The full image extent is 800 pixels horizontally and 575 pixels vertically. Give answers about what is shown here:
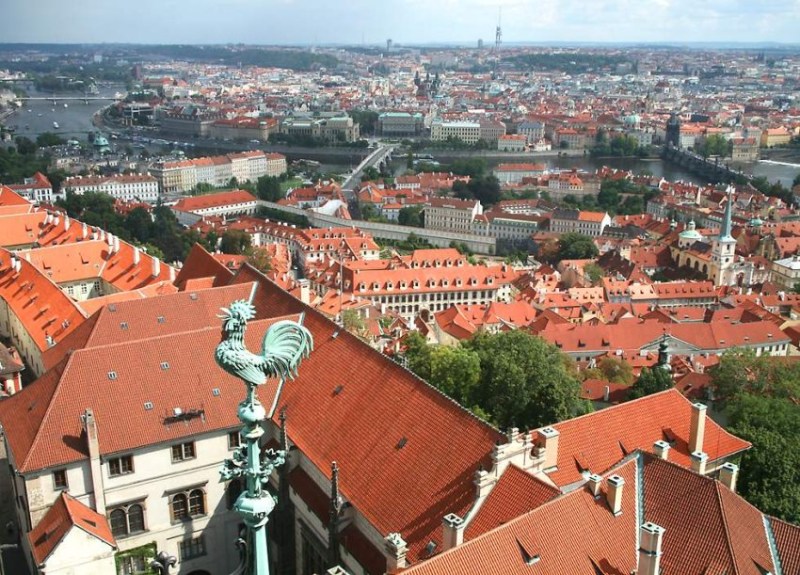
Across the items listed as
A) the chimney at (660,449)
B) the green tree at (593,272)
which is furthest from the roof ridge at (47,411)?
the green tree at (593,272)

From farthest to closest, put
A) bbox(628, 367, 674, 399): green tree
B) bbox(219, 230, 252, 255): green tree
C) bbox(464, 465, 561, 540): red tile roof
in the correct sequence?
bbox(219, 230, 252, 255): green tree, bbox(628, 367, 674, 399): green tree, bbox(464, 465, 561, 540): red tile roof

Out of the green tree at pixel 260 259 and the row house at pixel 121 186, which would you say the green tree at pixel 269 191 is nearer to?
the row house at pixel 121 186

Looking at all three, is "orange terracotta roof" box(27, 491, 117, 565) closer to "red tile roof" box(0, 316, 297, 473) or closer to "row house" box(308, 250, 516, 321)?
"red tile roof" box(0, 316, 297, 473)

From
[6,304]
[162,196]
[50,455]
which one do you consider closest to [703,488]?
[50,455]

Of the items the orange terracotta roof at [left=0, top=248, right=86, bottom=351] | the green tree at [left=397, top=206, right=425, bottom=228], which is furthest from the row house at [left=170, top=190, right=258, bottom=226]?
the orange terracotta roof at [left=0, top=248, right=86, bottom=351]

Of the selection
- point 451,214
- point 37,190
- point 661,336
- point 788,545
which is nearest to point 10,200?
point 37,190

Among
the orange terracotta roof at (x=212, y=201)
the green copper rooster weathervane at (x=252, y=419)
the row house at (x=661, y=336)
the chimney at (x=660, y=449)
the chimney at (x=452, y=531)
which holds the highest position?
the green copper rooster weathervane at (x=252, y=419)

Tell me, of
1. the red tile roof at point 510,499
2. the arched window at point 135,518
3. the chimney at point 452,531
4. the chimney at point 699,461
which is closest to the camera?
the chimney at point 452,531
